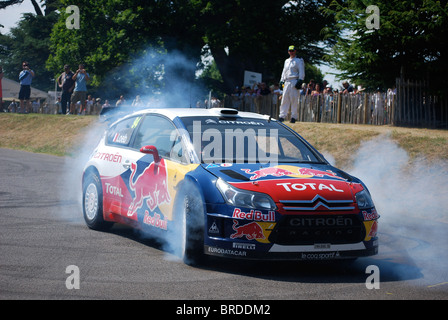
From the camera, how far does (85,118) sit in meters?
26.4

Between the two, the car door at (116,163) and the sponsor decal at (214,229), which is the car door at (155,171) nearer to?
the car door at (116,163)

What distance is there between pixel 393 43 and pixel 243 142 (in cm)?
1353

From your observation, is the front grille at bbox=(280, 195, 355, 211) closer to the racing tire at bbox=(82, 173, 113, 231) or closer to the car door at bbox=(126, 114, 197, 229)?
the car door at bbox=(126, 114, 197, 229)

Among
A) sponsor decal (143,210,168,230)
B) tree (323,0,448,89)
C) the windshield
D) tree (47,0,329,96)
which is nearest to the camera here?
sponsor decal (143,210,168,230)

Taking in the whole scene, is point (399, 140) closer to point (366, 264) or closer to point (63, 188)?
point (63, 188)

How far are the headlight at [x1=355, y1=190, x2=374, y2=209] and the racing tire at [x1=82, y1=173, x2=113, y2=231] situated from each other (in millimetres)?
3502

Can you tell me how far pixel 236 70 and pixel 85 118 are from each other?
1271 cm

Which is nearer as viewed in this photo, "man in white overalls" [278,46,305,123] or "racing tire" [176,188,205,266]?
"racing tire" [176,188,205,266]

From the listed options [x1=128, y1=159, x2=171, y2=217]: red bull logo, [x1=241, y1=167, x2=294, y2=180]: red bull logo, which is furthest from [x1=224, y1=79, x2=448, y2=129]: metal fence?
[x1=241, y1=167, x2=294, y2=180]: red bull logo

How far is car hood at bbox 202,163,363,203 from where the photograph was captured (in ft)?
20.8

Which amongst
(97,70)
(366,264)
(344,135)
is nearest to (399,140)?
(344,135)

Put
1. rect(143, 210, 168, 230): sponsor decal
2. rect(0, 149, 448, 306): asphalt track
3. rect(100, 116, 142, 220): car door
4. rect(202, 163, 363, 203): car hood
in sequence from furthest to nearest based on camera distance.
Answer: rect(100, 116, 142, 220): car door
rect(143, 210, 168, 230): sponsor decal
rect(202, 163, 363, 203): car hood
rect(0, 149, 448, 306): asphalt track

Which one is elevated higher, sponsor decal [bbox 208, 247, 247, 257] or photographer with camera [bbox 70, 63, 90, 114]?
photographer with camera [bbox 70, 63, 90, 114]

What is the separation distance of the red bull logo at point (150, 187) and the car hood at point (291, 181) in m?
0.65
